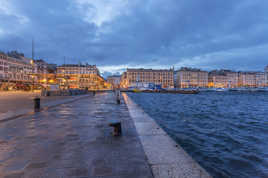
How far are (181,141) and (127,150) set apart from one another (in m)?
3.47

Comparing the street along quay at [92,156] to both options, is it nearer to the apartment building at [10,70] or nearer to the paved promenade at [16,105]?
the paved promenade at [16,105]

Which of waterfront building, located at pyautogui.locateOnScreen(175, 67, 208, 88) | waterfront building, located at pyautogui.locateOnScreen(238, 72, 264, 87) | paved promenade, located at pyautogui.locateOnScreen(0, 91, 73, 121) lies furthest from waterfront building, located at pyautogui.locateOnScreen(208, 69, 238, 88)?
paved promenade, located at pyautogui.locateOnScreen(0, 91, 73, 121)

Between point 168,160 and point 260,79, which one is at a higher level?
point 260,79

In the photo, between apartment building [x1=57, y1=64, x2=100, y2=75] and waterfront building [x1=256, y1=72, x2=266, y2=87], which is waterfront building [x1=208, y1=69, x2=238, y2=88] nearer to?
waterfront building [x1=256, y1=72, x2=266, y2=87]

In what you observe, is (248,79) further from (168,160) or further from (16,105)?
(168,160)

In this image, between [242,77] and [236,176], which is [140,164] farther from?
[242,77]

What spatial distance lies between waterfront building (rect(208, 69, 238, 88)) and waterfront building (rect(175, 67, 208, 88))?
872cm

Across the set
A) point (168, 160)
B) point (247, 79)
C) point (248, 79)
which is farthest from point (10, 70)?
point (248, 79)

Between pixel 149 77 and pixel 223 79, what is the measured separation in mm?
82991

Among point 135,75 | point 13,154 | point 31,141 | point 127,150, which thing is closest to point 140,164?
point 127,150

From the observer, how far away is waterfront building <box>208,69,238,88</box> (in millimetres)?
152250

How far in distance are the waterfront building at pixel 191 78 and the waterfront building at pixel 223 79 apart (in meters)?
8.72

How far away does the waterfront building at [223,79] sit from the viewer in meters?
152

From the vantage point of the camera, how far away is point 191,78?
471ft
